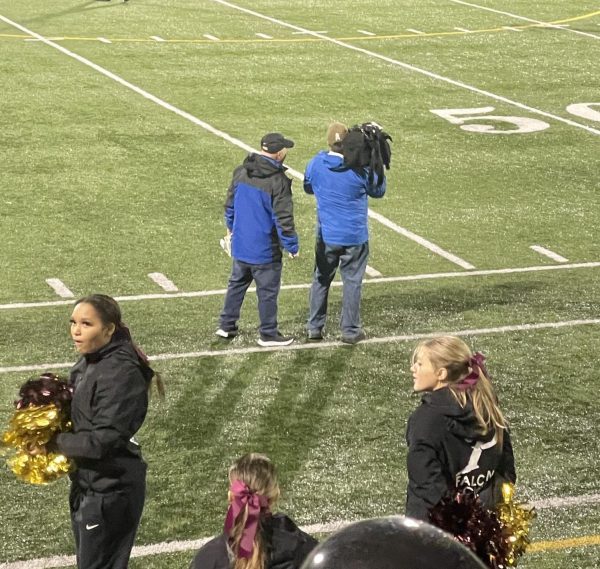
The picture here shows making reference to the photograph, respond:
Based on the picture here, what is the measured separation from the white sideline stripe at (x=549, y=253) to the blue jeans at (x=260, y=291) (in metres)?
3.81

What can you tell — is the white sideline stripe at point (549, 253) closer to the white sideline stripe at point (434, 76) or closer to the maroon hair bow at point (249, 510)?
the white sideline stripe at point (434, 76)

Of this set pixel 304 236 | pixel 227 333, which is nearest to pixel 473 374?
pixel 227 333

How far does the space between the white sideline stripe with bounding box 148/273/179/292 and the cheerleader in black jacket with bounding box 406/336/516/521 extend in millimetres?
6928

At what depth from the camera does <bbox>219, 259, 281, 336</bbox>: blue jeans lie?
1008 cm

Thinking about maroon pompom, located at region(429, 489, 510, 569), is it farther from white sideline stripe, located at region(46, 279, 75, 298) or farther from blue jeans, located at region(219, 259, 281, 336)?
white sideline stripe, located at region(46, 279, 75, 298)

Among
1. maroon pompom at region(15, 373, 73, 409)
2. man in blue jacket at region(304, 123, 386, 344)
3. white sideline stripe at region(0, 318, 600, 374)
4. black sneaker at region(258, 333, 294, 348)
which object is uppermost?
maroon pompom at region(15, 373, 73, 409)

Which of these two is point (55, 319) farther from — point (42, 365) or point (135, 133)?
point (135, 133)

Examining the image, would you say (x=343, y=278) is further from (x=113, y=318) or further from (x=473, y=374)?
(x=473, y=374)

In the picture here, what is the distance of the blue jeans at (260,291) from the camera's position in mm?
10078

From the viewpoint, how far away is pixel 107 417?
210 inches

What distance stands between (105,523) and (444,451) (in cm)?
140

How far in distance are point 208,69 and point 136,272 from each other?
35.9 feet

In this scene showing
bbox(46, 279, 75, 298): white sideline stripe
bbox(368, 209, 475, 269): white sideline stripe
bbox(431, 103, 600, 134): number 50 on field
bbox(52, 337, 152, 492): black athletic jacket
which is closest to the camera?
bbox(52, 337, 152, 492): black athletic jacket

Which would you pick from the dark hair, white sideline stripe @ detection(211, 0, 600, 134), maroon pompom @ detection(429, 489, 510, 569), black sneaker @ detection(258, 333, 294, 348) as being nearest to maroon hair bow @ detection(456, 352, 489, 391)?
maroon pompom @ detection(429, 489, 510, 569)
